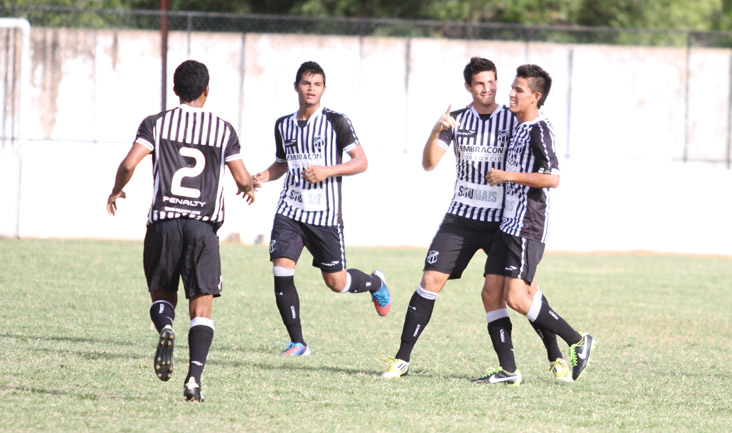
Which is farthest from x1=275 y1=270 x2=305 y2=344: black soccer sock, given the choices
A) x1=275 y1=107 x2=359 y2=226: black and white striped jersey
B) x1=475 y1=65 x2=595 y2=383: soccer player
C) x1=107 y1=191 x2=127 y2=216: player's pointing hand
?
x1=107 y1=191 x2=127 y2=216: player's pointing hand

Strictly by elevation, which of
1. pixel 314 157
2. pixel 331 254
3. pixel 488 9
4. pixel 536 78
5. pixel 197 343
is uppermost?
pixel 488 9

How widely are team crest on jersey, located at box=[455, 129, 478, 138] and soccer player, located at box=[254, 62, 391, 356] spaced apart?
3.09 feet

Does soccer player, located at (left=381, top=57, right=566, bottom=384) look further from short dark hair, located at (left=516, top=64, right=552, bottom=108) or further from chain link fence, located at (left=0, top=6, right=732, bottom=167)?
chain link fence, located at (left=0, top=6, right=732, bottom=167)

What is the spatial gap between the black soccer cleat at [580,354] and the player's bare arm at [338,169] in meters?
1.91

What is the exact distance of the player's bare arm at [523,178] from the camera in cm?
582

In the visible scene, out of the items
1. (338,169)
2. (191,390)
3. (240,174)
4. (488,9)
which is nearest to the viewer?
(191,390)

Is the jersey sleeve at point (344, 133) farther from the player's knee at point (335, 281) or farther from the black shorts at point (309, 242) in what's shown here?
the player's knee at point (335, 281)

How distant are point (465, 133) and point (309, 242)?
1618 millimetres

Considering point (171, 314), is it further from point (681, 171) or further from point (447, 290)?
point (681, 171)

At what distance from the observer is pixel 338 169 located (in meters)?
7.06

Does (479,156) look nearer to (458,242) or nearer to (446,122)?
(446,122)

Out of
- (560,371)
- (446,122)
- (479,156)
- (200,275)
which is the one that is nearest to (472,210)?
(479,156)

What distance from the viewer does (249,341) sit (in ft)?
25.3

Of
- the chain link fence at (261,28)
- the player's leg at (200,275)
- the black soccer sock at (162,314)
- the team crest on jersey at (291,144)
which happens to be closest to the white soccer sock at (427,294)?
the team crest on jersey at (291,144)
